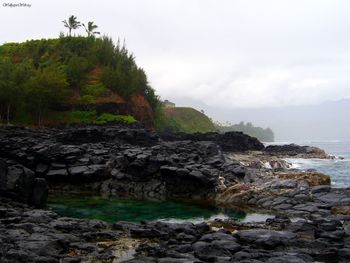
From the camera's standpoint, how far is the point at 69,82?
86438mm

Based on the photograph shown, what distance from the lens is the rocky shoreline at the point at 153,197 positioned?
57.5ft

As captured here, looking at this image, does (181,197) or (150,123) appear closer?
(181,197)

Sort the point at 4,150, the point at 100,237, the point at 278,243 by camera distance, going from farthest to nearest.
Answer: the point at 4,150, the point at 100,237, the point at 278,243

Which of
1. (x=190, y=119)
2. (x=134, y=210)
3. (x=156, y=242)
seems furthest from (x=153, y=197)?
(x=190, y=119)

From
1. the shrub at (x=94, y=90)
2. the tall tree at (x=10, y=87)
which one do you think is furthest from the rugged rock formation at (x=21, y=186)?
the shrub at (x=94, y=90)

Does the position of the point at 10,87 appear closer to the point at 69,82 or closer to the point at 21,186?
the point at 69,82

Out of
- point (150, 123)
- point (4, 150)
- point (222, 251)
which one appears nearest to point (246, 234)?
point (222, 251)

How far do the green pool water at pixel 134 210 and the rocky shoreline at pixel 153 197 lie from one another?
7.74 ft

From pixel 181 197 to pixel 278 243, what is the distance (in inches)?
817

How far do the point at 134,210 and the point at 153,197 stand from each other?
7.05 metres

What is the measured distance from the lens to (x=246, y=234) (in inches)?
789

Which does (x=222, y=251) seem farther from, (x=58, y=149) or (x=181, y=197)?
(x=58, y=149)

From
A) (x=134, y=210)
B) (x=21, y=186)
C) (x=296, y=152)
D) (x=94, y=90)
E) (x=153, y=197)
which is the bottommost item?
(x=134, y=210)

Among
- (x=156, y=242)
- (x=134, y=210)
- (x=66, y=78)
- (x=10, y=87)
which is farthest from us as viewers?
(x=66, y=78)
